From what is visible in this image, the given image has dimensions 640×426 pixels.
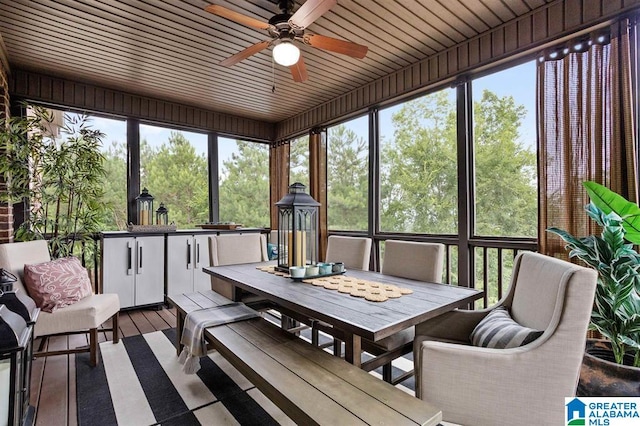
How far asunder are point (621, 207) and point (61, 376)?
3.85 m

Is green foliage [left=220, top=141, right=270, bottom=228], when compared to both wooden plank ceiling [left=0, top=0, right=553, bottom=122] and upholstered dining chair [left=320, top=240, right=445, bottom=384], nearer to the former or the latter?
wooden plank ceiling [left=0, top=0, right=553, bottom=122]

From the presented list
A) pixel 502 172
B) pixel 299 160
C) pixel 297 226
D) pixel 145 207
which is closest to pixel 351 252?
pixel 297 226

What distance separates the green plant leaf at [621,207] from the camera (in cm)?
176

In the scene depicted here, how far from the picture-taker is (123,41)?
3131 millimetres

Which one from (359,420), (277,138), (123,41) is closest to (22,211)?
(123,41)

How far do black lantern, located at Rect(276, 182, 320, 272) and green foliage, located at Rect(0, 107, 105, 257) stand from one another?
2.53 m

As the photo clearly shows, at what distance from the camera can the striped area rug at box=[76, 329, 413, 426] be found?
1.95 m

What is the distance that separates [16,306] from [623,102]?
3857 mm

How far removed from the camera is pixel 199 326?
2158mm

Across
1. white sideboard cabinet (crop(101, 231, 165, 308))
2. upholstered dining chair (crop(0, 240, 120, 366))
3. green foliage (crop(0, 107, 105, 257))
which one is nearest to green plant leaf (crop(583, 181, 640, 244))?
upholstered dining chair (crop(0, 240, 120, 366))

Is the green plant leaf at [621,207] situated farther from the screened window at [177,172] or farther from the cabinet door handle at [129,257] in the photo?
the screened window at [177,172]

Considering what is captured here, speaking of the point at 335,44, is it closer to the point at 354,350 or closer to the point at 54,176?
the point at 354,350

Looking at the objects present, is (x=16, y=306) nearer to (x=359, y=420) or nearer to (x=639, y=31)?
(x=359, y=420)

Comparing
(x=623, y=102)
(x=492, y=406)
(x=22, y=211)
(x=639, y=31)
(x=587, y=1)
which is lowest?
(x=492, y=406)
